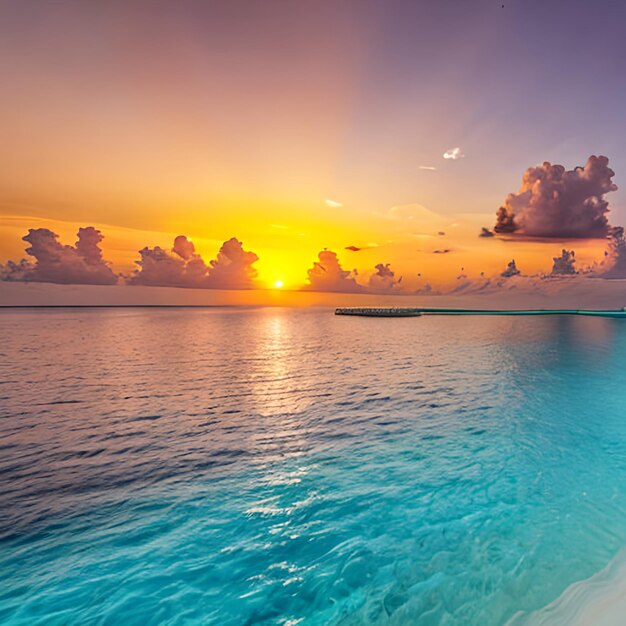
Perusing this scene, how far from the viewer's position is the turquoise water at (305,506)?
6.92 m

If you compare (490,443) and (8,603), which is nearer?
(8,603)

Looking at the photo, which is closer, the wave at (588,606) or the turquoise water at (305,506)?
the wave at (588,606)

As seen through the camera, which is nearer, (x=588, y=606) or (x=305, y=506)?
(x=588, y=606)

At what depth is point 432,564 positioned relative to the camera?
25.3ft

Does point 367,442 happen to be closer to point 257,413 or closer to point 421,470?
point 421,470

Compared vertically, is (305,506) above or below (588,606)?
below

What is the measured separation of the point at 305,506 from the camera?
10133 mm

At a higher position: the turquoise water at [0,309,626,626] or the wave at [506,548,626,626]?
the wave at [506,548,626,626]

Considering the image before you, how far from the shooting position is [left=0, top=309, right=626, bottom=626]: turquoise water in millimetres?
6916

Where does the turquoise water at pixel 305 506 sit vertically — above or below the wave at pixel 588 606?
below

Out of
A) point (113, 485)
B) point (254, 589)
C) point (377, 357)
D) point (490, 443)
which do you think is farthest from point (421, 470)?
point (377, 357)

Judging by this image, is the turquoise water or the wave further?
the turquoise water

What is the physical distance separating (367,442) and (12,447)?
16118mm

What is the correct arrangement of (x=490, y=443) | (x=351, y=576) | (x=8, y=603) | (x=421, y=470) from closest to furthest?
(x=8, y=603), (x=351, y=576), (x=421, y=470), (x=490, y=443)
